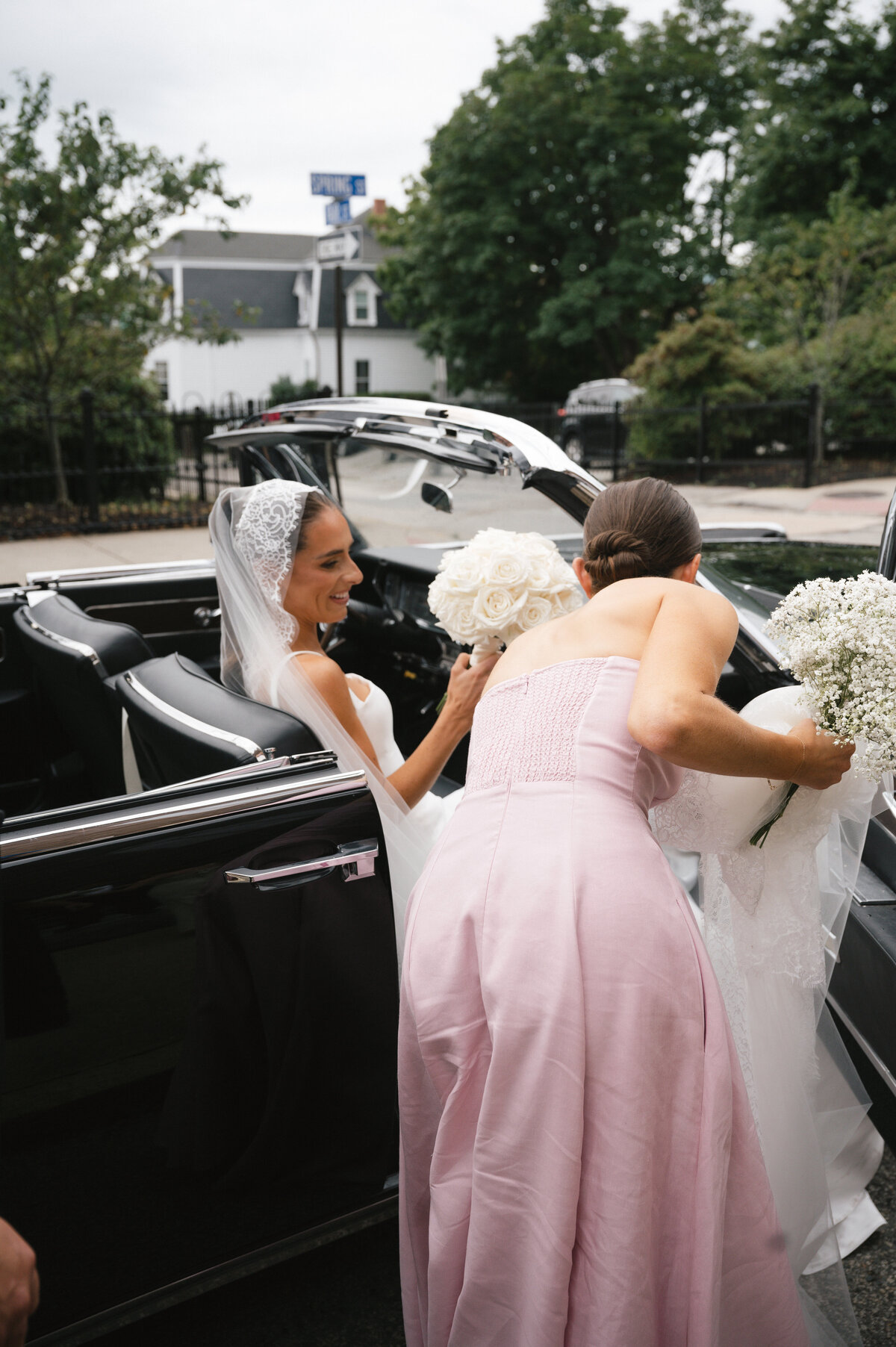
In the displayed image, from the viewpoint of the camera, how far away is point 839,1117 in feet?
7.11

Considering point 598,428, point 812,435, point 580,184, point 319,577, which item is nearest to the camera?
point 319,577

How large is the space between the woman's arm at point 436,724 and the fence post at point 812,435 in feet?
52.3

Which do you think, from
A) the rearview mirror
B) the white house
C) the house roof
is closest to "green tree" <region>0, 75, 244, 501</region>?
the rearview mirror

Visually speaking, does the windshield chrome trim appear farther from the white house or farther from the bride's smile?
the white house

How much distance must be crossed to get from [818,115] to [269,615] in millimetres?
28684

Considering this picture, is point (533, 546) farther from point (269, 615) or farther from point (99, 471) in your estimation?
point (99, 471)

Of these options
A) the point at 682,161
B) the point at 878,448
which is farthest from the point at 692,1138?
the point at 682,161

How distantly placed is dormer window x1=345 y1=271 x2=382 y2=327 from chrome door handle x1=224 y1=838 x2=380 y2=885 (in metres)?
42.1

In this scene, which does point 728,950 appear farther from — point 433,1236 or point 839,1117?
point 433,1236

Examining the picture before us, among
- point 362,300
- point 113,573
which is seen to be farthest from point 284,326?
point 113,573

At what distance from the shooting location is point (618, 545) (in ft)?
6.35

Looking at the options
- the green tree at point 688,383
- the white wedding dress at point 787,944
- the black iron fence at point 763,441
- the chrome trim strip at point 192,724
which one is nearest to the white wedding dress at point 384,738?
the chrome trim strip at point 192,724

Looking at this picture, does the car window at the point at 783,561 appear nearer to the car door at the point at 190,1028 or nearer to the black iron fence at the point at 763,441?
the car door at the point at 190,1028

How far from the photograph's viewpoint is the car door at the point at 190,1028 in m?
1.68
